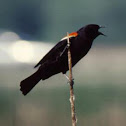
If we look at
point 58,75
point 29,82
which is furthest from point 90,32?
point 58,75

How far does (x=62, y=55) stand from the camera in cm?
360

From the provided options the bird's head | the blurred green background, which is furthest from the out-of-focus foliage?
the bird's head

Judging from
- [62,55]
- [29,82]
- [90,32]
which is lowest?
[29,82]

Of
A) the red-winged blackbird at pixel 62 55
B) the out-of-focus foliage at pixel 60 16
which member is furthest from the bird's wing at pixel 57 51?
the out-of-focus foliage at pixel 60 16

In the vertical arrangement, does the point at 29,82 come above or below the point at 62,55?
below

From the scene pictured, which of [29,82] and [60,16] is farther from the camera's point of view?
[60,16]

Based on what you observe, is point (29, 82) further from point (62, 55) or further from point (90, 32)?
point (90, 32)

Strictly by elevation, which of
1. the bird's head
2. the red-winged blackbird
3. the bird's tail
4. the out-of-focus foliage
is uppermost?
the out-of-focus foliage

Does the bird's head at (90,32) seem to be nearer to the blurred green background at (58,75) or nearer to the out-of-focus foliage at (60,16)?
the blurred green background at (58,75)

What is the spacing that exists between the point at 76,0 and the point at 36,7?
431 centimetres

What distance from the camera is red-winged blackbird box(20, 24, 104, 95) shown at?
3.54 m

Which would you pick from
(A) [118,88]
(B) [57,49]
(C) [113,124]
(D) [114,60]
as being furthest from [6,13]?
(B) [57,49]

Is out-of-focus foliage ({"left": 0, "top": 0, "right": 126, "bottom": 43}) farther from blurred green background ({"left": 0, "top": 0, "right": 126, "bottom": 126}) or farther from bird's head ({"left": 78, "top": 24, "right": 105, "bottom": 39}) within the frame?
bird's head ({"left": 78, "top": 24, "right": 105, "bottom": 39})

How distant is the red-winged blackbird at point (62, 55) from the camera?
3541 millimetres
